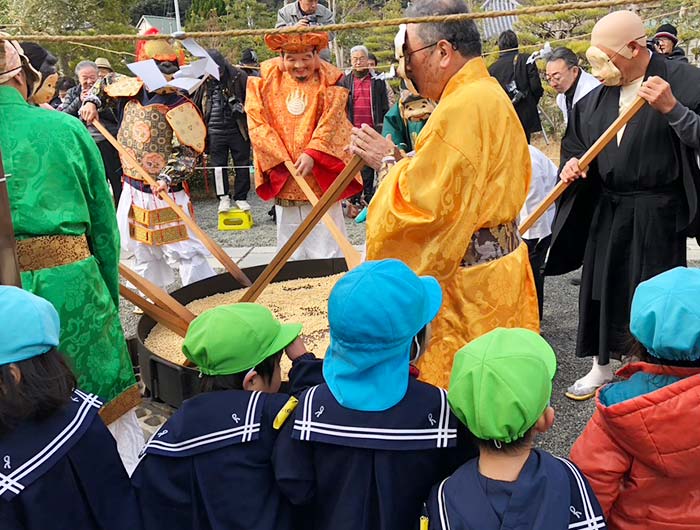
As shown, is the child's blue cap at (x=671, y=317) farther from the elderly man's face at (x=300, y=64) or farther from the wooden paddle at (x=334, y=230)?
the elderly man's face at (x=300, y=64)

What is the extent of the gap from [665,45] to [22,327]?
5.95 metres

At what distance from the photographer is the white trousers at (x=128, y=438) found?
2.61 m

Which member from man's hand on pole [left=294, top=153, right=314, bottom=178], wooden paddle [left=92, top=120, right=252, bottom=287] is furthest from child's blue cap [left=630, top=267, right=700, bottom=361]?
man's hand on pole [left=294, top=153, right=314, bottom=178]

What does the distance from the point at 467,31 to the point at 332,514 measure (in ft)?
4.99

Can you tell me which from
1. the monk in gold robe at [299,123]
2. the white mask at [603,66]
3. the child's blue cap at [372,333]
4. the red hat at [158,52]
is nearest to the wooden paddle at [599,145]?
the white mask at [603,66]

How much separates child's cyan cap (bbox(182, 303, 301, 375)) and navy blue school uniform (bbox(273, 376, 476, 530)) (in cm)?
17

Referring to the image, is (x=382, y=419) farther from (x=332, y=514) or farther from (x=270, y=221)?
(x=270, y=221)

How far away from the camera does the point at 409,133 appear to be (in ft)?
16.4

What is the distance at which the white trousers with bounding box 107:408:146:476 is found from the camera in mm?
2611

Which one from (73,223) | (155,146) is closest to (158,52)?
(155,146)

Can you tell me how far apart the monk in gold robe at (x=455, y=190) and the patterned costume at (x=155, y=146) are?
7.86ft

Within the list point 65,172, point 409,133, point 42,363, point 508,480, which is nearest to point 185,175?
point 409,133

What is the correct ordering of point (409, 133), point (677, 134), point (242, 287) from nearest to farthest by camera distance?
point (677, 134), point (242, 287), point (409, 133)

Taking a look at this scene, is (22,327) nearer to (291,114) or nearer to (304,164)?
(304,164)
